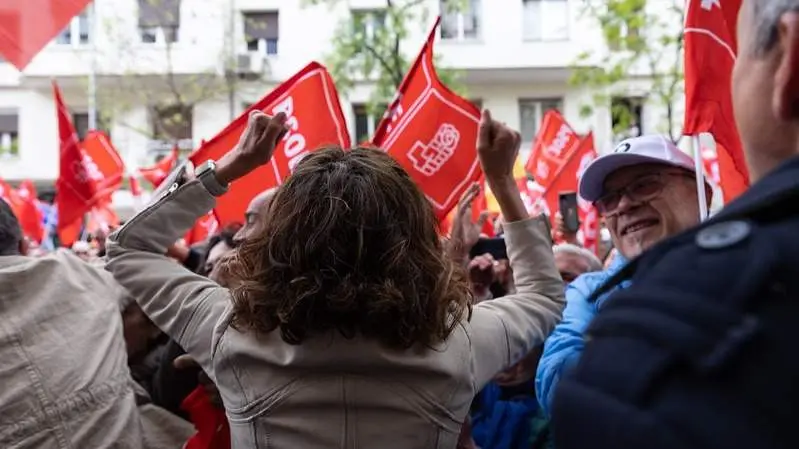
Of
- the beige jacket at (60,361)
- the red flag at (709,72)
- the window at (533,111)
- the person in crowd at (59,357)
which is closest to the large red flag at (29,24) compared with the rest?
the person in crowd at (59,357)

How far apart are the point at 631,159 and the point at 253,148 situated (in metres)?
1.26

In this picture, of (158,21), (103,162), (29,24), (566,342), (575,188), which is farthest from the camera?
(158,21)

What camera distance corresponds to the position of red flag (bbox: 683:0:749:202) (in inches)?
125

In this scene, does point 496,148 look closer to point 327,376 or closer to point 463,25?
point 327,376

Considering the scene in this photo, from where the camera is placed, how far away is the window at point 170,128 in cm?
2148

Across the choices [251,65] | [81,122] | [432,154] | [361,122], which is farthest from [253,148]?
[81,122]

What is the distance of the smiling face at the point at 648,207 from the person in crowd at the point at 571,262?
841 mm

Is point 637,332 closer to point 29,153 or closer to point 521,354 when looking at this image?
point 521,354

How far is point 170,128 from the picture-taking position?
72.7ft

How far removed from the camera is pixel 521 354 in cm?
191

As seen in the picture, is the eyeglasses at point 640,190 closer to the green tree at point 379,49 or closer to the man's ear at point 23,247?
the man's ear at point 23,247

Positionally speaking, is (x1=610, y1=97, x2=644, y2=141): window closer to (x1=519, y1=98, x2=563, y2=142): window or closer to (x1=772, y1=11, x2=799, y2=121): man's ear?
(x1=519, y1=98, x2=563, y2=142): window

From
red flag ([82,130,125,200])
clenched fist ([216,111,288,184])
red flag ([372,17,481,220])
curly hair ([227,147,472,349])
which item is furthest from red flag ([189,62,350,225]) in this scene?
red flag ([82,130,125,200])

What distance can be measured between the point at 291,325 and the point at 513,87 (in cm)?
2193
